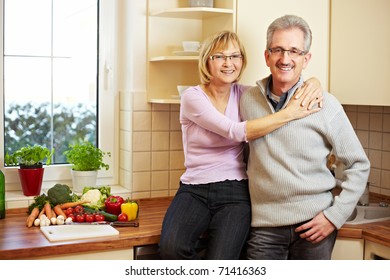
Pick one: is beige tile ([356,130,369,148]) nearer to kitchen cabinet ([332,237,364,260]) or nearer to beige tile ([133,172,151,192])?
kitchen cabinet ([332,237,364,260])

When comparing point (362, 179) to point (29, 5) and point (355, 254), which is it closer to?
point (355, 254)

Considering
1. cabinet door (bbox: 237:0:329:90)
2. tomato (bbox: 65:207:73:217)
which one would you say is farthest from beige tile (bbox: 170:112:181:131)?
tomato (bbox: 65:207:73:217)

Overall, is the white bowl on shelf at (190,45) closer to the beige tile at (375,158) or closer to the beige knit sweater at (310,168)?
the beige knit sweater at (310,168)

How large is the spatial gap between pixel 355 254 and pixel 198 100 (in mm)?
774

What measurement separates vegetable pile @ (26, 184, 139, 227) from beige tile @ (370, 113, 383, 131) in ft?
3.75

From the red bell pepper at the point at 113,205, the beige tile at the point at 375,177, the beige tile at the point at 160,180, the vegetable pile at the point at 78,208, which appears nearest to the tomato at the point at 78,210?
the vegetable pile at the point at 78,208

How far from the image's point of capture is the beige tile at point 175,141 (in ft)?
9.05

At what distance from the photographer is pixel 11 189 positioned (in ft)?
8.48

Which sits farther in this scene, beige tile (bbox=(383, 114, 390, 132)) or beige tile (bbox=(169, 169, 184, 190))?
beige tile (bbox=(169, 169, 184, 190))

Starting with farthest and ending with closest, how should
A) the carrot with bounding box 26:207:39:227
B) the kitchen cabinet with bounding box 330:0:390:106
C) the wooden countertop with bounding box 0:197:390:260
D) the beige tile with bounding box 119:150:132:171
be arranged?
1. the beige tile with bounding box 119:150:132:171
2. the kitchen cabinet with bounding box 330:0:390:106
3. the carrot with bounding box 26:207:39:227
4. the wooden countertop with bounding box 0:197:390:260

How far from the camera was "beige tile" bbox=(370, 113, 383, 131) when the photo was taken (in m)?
2.71

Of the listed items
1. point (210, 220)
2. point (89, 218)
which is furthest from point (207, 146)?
point (89, 218)

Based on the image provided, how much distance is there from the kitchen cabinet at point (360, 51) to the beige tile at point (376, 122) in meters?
0.29
